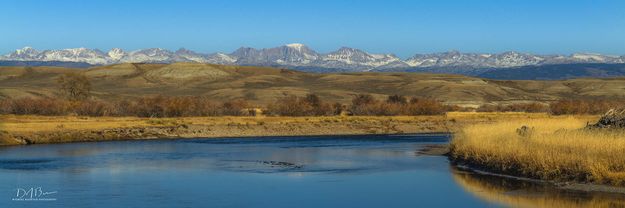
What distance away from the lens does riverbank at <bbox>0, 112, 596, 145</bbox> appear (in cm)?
6950

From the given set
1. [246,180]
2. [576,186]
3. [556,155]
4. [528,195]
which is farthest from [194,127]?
[528,195]

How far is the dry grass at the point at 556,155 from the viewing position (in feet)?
→ 103

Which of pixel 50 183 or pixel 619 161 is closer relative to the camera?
pixel 619 161

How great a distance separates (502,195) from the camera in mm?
30328

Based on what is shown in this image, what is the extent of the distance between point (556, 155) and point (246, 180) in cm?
1291

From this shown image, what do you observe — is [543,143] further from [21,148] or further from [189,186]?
[21,148]

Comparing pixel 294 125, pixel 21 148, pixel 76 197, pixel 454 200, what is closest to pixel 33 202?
pixel 76 197

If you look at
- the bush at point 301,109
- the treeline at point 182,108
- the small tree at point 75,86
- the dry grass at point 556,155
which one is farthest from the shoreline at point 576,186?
the small tree at point 75,86

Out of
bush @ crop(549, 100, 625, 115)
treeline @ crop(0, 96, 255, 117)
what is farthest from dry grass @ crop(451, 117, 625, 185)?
bush @ crop(549, 100, 625, 115)

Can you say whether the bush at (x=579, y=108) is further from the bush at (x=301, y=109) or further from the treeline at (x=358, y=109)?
the bush at (x=301, y=109)

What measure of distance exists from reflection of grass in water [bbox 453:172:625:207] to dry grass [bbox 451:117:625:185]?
4.36 ft

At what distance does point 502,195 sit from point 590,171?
3739 millimetres

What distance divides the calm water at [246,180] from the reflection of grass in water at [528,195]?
4 cm

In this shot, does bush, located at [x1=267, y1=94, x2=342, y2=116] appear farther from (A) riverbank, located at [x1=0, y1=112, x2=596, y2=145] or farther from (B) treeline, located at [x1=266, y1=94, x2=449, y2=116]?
(A) riverbank, located at [x1=0, y1=112, x2=596, y2=145]
